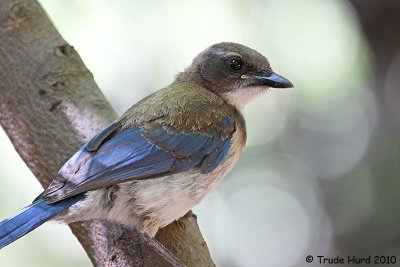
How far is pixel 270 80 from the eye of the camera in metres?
5.50

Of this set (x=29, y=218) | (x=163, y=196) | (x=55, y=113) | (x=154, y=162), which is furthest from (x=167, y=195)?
(x=55, y=113)

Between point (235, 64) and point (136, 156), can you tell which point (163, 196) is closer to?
point (136, 156)

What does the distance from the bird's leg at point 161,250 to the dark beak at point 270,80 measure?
1.50 m

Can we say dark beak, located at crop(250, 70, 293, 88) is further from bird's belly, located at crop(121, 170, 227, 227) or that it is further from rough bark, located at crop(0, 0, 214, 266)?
rough bark, located at crop(0, 0, 214, 266)

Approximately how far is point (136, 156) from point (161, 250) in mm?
622

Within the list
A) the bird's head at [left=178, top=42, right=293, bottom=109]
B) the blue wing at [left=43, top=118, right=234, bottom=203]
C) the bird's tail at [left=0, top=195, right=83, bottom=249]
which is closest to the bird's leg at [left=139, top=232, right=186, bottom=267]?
the blue wing at [left=43, top=118, right=234, bottom=203]

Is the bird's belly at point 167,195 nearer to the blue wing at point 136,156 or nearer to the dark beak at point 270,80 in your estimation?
the blue wing at point 136,156

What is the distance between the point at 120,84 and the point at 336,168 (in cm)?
245

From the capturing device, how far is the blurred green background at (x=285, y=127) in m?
7.33

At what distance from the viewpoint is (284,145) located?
815cm

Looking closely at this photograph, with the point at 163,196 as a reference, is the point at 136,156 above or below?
above

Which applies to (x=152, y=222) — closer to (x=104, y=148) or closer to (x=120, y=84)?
(x=104, y=148)

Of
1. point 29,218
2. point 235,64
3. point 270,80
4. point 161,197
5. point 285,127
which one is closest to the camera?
point 29,218

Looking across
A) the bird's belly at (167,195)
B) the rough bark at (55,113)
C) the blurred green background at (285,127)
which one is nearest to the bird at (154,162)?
the bird's belly at (167,195)
